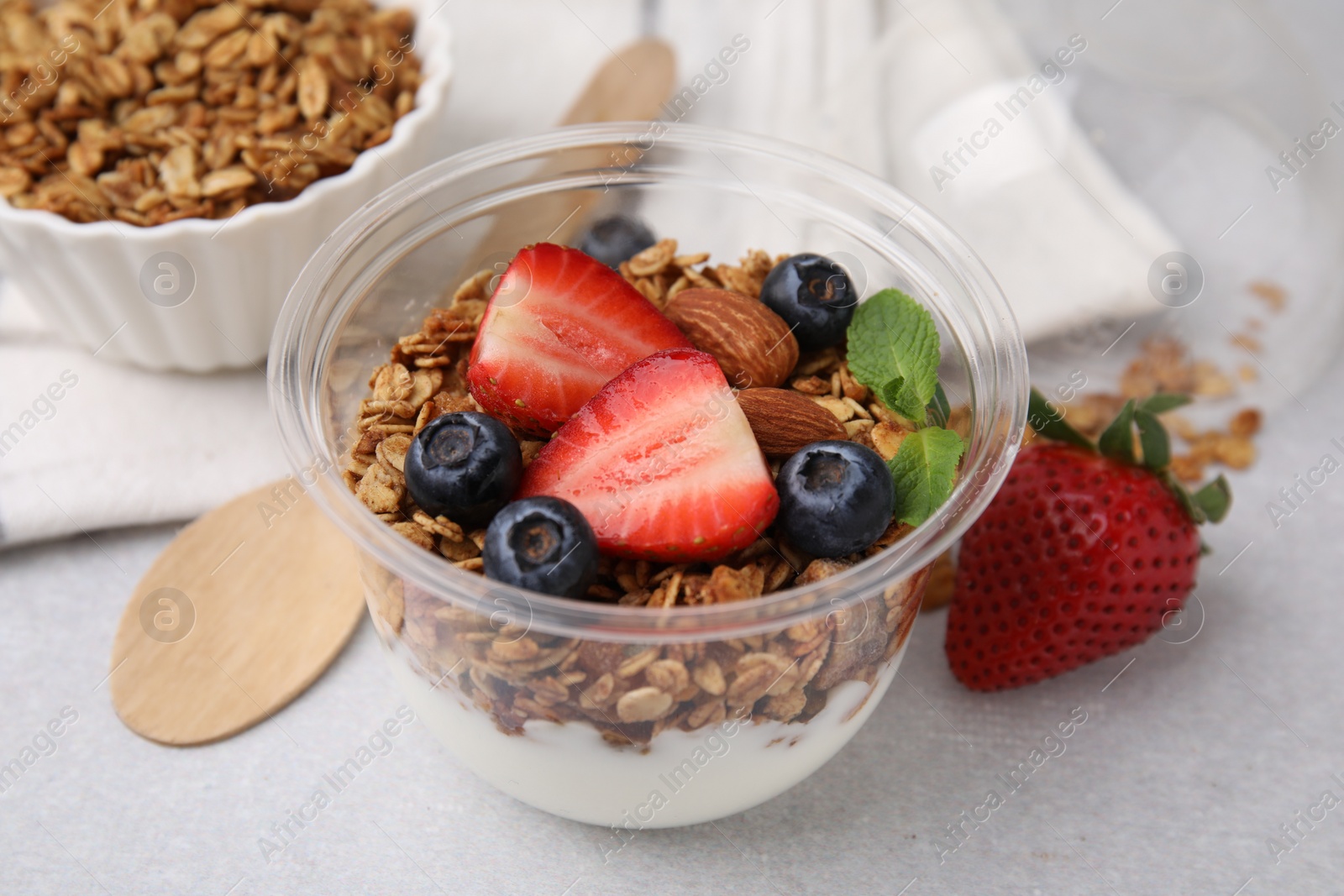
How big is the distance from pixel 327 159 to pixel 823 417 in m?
0.76

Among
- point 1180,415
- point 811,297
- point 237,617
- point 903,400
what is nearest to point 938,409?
point 903,400

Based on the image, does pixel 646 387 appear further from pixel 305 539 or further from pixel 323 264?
pixel 305 539

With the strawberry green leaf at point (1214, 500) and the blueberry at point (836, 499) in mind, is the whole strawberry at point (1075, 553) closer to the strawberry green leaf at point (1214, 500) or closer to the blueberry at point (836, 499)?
the strawberry green leaf at point (1214, 500)

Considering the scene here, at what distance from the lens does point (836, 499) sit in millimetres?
909

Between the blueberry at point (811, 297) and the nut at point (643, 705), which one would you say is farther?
the blueberry at point (811, 297)

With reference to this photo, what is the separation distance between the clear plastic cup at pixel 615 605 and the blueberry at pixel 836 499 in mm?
37

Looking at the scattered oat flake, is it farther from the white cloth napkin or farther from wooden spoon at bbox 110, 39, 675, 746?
wooden spoon at bbox 110, 39, 675, 746

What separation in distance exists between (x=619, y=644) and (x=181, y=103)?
39.8 inches

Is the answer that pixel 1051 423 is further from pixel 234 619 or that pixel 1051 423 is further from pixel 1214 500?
pixel 234 619

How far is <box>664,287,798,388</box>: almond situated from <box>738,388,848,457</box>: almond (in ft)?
0.17

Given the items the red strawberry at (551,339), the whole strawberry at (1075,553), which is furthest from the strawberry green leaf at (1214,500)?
the red strawberry at (551,339)

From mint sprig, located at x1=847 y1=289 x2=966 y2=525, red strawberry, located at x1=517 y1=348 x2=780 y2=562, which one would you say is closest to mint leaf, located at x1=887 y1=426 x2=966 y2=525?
mint sprig, located at x1=847 y1=289 x2=966 y2=525

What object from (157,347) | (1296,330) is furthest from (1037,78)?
(157,347)

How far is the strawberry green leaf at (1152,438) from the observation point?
3.85 feet
